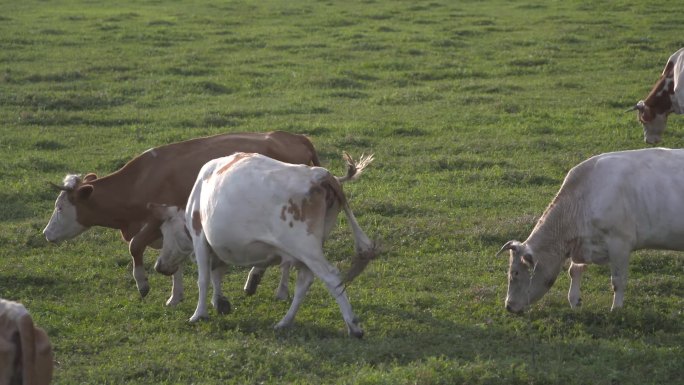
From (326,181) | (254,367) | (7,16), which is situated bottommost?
(7,16)

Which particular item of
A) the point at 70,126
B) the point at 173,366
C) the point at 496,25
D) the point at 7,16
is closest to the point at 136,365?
the point at 173,366

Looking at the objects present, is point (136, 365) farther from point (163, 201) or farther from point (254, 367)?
point (163, 201)

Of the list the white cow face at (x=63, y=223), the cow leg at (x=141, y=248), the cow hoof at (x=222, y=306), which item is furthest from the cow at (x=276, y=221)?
the white cow face at (x=63, y=223)

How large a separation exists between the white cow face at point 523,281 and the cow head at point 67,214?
434 centimetres

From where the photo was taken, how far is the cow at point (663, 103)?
1688cm

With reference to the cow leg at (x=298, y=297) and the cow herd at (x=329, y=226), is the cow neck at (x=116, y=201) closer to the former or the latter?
the cow herd at (x=329, y=226)

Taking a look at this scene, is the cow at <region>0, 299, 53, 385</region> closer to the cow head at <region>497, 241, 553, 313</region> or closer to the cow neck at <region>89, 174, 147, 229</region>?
the cow head at <region>497, 241, 553, 313</region>

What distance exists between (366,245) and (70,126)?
10429 millimetres

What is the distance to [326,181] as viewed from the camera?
9.07 m

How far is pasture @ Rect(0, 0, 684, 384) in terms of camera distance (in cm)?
845

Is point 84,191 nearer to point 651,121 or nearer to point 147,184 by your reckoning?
point 147,184

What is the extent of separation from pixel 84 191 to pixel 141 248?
1117 millimetres

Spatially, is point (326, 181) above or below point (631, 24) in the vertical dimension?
above

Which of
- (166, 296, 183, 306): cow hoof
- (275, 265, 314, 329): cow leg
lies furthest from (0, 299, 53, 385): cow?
(166, 296, 183, 306): cow hoof
